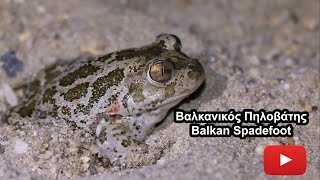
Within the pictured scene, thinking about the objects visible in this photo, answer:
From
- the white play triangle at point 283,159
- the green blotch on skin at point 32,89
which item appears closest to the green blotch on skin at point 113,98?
the green blotch on skin at point 32,89

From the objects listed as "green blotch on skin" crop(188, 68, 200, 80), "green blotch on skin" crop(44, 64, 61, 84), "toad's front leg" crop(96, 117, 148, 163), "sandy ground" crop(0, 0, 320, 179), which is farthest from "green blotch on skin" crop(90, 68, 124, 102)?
"green blotch on skin" crop(44, 64, 61, 84)

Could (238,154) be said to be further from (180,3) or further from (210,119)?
(180,3)

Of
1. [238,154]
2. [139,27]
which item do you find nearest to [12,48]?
[139,27]

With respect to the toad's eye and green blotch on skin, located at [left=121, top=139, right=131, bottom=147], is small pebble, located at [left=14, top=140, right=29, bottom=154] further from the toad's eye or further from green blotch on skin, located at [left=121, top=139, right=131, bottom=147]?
the toad's eye

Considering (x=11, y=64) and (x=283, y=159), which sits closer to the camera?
(x=283, y=159)

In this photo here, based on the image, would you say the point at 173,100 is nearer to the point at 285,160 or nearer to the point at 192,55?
the point at 285,160

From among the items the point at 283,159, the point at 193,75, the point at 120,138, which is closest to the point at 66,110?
the point at 120,138
